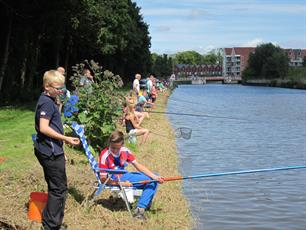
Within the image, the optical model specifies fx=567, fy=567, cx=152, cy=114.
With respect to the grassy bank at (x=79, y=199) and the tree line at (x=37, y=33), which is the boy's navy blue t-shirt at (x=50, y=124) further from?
the tree line at (x=37, y=33)

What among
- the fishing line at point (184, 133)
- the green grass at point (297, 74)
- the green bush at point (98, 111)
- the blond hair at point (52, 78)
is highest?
the blond hair at point (52, 78)

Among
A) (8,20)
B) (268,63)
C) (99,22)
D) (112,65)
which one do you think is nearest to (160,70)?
(268,63)

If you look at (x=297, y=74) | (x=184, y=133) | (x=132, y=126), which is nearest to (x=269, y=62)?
(x=297, y=74)

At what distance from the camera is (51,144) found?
6.26m

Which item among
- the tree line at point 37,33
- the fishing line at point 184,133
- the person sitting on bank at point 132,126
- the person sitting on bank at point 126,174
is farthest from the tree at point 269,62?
the person sitting on bank at point 126,174

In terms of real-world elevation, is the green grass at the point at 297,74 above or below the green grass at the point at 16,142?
below

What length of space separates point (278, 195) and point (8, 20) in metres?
19.6

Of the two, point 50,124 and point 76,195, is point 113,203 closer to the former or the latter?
point 76,195

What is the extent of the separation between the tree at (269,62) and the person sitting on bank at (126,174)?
126 meters

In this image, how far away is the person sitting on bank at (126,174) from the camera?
7578 millimetres

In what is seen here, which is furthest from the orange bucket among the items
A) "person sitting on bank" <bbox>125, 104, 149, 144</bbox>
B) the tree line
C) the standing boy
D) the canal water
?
the tree line

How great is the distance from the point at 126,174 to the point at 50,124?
1869mm

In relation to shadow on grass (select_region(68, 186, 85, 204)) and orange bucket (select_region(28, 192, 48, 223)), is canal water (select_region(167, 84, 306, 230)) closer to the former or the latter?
shadow on grass (select_region(68, 186, 85, 204))

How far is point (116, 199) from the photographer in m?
8.37
